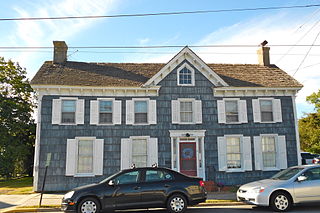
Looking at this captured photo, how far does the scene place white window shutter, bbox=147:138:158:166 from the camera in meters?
15.8

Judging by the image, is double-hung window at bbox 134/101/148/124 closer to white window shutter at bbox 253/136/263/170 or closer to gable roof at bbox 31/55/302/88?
gable roof at bbox 31/55/302/88

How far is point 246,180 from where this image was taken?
16.2 m

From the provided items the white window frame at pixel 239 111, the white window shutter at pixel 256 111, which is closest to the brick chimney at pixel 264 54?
the white window shutter at pixel 256 111

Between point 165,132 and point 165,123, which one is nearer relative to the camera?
point 165,132

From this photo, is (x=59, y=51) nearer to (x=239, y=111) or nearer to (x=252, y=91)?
(x=239, y=111)

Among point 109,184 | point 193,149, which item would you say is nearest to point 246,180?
point 193,149

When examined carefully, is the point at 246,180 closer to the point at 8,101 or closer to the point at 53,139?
the point at 53,139

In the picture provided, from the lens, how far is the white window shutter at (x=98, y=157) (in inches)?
607

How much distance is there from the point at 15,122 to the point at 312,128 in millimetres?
35280

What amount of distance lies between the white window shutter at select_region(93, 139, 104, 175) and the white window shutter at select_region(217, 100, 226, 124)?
7.02 metres

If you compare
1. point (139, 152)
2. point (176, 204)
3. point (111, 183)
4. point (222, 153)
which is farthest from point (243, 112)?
point (111, 183)

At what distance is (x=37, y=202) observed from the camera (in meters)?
11.8

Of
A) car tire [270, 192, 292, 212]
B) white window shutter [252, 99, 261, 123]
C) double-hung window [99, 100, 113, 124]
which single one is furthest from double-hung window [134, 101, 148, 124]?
car tire [270, 192, 292, 212]

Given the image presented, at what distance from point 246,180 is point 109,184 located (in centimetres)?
1007
